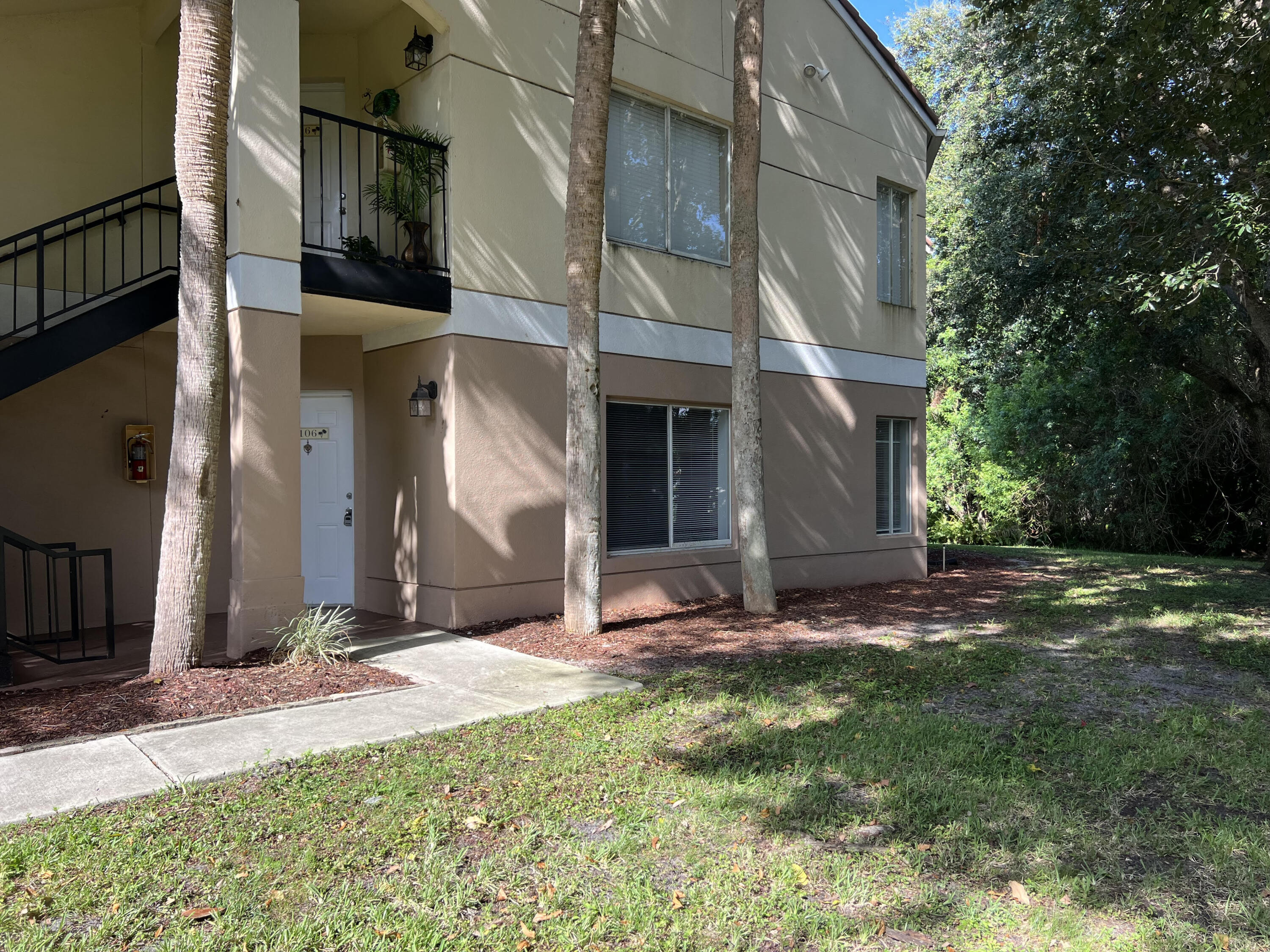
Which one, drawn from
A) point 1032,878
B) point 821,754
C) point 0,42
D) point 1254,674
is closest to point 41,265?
point 0,42

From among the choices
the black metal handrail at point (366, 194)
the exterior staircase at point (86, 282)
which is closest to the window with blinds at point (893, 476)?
the black metal handrail at point (366, 194)

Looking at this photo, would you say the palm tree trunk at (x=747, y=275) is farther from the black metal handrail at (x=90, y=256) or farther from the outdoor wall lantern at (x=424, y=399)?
the black metal handrail at (x=90, y=256)

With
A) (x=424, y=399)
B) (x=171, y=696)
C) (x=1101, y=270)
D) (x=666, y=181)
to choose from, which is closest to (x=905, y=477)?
(x=1101, y=270)

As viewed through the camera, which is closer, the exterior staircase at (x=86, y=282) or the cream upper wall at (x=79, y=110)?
the exterior staircase at (x=86, y=282)

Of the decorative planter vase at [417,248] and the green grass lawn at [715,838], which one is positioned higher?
the decorative planter vase at [417,248]

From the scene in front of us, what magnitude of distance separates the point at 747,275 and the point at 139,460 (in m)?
6.08

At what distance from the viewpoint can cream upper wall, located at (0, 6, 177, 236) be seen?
25.9 ft

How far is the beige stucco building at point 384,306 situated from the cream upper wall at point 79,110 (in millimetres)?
22

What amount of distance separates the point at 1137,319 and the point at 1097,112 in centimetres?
458

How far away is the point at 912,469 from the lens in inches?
531

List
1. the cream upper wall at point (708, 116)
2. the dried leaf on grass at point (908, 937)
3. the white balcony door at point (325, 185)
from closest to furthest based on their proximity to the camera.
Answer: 1. the dried leaf on grass at point (908, 937)
2. the cream upper wall at point (708, 116)
3. the white balcony door at point (325, 185)

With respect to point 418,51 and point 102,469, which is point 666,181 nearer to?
point 418,51

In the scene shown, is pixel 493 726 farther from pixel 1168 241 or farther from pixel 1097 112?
pixel 1097 112

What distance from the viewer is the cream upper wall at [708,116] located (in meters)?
8.40
